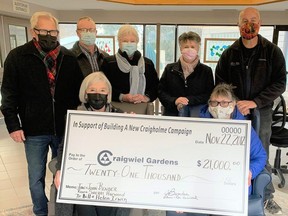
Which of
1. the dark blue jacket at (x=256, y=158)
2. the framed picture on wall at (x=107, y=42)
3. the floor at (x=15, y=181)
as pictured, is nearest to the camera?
the dark blue jacket at (x=256, y=158)

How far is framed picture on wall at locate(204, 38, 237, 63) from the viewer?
19.5ft

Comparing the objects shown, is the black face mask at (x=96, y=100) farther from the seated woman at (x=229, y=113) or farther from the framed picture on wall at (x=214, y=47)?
the framed picture on wall at (x=214, y=47)

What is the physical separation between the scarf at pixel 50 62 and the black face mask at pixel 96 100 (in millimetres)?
305

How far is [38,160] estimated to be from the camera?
76.1 inches

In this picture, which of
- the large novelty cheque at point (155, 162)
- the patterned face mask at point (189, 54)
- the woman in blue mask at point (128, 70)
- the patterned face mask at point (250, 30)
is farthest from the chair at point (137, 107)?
the patterned face mask at point (250, 30)

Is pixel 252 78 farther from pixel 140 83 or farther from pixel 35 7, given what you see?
pixel 35 7

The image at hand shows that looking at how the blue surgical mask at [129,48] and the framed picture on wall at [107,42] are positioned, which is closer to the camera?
the blue surgical mask at [129,48]

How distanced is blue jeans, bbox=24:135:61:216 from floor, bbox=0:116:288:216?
0.60 metres

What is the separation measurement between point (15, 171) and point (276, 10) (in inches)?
205

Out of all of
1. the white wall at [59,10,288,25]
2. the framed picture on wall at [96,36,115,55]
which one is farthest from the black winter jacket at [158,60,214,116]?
the framed picture on wall at [96,36,115,55]

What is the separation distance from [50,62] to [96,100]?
0.44 meters

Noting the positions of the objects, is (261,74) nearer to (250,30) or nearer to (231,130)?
(250,30)

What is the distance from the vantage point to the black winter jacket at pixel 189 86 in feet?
7.03

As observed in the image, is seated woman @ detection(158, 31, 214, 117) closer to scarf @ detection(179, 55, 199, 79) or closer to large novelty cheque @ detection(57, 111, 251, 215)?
scarf @ detection(179, 55, 199, 79)
